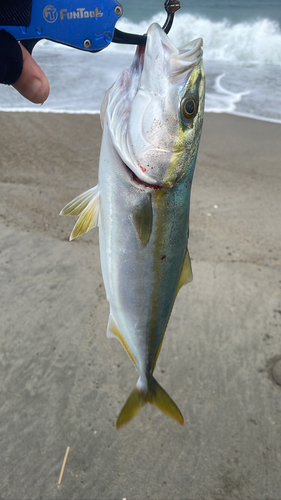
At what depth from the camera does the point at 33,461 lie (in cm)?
247

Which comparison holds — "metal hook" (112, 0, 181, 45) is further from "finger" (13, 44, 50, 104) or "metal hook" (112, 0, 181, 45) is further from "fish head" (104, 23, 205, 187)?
Result: "finger" (13, 44, 50, 104)

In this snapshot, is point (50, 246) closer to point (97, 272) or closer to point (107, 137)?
point (97, 272)

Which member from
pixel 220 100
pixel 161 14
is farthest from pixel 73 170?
pixel 161 14

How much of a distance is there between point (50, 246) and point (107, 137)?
2642 millimetres

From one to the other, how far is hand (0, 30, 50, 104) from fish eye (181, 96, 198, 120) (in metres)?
0.60

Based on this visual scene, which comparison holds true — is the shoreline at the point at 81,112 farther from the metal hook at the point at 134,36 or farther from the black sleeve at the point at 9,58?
the metal hook at the point at 134,36

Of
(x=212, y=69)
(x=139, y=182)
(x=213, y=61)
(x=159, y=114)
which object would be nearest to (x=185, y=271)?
(x=139, y=182)

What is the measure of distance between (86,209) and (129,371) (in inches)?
69.0

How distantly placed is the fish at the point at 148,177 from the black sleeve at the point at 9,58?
13.7 inches

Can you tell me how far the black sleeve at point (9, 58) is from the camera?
137cm

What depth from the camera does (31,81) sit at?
1.57 metres

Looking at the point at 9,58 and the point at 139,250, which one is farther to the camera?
the point at 139,250

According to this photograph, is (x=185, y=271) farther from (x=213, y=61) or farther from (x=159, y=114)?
(x=213, y=61)

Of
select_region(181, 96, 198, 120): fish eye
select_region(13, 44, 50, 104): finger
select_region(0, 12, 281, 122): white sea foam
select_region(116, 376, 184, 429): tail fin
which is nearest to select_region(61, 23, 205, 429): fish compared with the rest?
select_region(181, 96, 198, 120): fish eye
